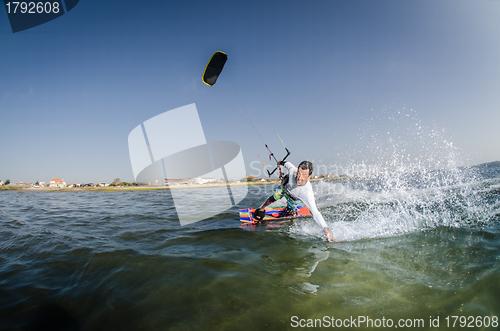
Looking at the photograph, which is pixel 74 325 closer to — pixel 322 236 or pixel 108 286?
pixel 108 286

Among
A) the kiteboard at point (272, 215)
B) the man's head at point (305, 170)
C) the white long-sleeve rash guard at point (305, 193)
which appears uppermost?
the man's head at point (305, 170)

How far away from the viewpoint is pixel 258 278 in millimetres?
3578

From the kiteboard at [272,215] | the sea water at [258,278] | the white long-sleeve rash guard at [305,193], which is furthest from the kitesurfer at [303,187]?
the kiteboard at [272,215]

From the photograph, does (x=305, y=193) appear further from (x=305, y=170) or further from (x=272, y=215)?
(x=272, y=215)

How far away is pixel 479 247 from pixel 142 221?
33.9 feet

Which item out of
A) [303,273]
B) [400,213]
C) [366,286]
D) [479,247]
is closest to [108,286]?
[303,273]

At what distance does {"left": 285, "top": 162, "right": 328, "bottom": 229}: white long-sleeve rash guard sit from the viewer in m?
Answer: 5.29

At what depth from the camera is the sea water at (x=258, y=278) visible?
101 inches

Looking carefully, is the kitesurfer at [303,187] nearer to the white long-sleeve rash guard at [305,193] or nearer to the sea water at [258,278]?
the white long-sleeve rash guard at [305,193]

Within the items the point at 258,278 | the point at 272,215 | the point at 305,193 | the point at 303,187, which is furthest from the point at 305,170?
the point at 272,215

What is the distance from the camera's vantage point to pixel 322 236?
20.0ft

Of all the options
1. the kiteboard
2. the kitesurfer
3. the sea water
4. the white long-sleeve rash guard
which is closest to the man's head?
the kitesurfer

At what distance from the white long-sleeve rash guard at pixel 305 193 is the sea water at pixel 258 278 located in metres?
0.75

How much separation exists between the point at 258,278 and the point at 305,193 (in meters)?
2.83
